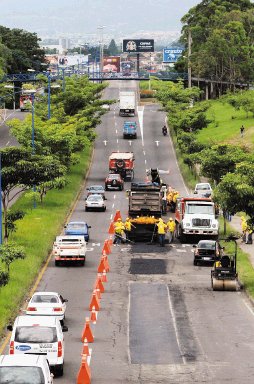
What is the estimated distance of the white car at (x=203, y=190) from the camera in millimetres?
82312

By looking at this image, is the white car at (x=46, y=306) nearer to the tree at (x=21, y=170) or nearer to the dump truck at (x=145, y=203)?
the tree at (x=21, y=170)

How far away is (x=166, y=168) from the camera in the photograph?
109 m

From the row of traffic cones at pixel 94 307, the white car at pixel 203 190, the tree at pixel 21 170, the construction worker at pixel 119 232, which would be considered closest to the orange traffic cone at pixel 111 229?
the row of traffic cones at pixel 94 307

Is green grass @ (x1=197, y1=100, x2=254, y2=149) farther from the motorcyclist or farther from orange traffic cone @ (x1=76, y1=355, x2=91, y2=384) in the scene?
orange traffic cone @ (x1=76, y1=355, x2=91, y2=384)

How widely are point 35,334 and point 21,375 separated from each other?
19.9 ft

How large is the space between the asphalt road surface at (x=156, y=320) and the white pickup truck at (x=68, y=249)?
0.56 metres

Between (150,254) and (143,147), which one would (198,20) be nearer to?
(143,147)

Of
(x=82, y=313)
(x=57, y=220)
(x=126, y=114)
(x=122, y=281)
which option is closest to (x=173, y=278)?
(x=122, y=281)

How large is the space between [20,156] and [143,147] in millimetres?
69040

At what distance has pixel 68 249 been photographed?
188ft

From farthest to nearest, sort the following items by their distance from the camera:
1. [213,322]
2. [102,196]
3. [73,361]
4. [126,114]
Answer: [126,114] → [102,196] → [213,322] → [73,361]

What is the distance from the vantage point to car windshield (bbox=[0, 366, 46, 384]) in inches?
1040

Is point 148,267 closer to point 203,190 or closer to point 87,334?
point 87,334

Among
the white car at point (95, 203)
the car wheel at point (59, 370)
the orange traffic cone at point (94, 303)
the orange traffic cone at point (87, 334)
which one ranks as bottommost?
the white car at point (95, 203)
